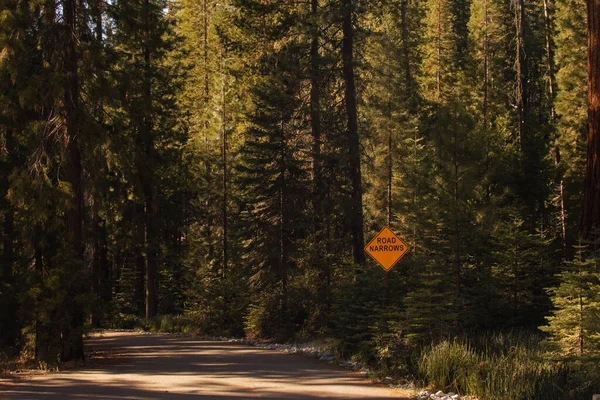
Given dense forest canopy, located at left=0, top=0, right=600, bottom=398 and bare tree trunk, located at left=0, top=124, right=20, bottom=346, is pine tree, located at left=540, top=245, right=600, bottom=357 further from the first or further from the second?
bare tree trunk, located at left=0, top=124, right=20, bottom=346

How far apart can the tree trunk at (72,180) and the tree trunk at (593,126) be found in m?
12.2

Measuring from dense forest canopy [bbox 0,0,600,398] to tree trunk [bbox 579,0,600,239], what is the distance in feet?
0.14

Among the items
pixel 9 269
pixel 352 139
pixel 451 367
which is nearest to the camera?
pixel 451 367

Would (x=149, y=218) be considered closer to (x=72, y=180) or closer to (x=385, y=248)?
(x=72, y=180)

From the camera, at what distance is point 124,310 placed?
39.8 m

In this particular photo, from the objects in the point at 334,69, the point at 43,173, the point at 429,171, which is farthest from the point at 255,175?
the point at 43,173

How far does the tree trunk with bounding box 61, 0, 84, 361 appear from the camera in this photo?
1533 cm

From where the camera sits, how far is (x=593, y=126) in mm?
13523

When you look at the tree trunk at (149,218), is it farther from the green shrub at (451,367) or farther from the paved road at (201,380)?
the green shrub at (451,367)

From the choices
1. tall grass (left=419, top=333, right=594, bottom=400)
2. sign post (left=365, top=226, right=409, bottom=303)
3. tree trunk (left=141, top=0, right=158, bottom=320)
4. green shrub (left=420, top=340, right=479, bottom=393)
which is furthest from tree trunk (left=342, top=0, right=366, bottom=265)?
tree trunk (left=141, top=0, right=158, bottom=320)

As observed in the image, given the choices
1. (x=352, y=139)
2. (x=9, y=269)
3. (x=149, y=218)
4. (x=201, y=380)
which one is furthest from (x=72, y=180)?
(x=149, y=218)

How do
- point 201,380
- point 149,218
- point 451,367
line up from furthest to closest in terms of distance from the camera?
1. point 149,218
2. point 201,380
3. point 451,367

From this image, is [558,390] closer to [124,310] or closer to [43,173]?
[43,173]

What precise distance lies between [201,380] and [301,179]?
1311 centimetres
